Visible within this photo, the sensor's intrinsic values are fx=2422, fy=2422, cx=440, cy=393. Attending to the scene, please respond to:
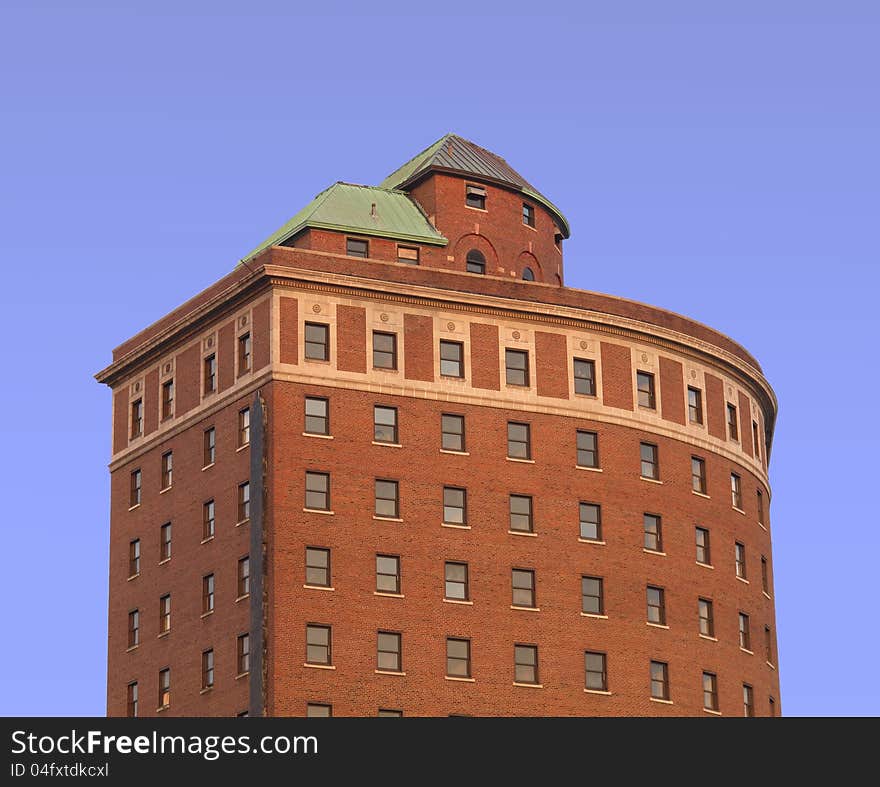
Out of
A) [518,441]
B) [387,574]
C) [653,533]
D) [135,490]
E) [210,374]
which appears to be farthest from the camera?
[135,490]

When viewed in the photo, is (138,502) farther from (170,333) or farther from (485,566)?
(485,566)

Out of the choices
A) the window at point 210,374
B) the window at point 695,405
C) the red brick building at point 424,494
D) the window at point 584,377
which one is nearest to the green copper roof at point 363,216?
the red brick building at point 424,494

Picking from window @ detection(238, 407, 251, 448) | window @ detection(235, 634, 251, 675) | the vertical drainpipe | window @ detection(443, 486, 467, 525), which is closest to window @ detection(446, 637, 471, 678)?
window @ detection(443, 486, 467, 525)

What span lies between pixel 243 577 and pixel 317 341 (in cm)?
1197

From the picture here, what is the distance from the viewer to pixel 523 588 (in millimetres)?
116125

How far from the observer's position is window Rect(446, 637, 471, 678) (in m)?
113

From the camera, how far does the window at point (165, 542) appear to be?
121m

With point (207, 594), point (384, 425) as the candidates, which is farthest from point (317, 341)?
point (207, 594)

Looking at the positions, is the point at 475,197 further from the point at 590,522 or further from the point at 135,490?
the point at 135,490

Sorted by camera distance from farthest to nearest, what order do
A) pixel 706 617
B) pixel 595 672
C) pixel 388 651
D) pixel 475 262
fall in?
pixel 475 262, pixel 706 617, pixel 595 672, pixel 388 651

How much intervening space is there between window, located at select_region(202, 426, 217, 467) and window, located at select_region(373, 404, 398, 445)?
845 centimetres
